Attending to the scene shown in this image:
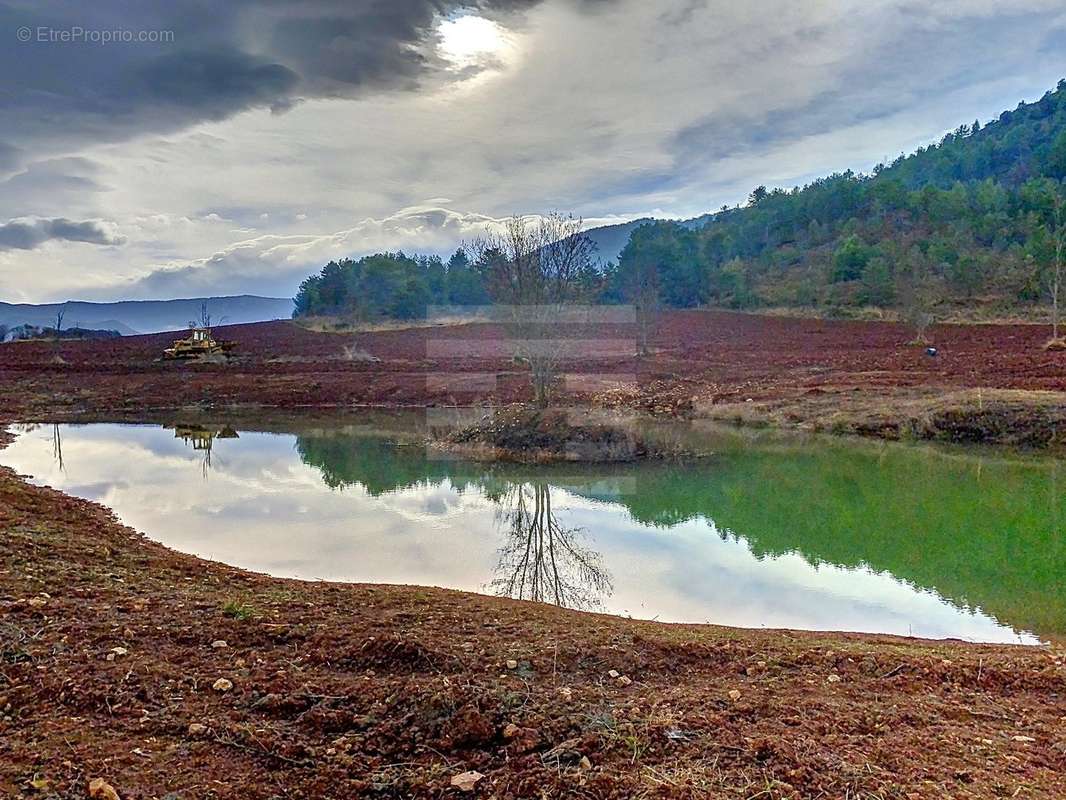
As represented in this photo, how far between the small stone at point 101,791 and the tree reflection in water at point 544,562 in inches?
229

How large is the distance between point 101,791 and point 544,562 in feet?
24.9

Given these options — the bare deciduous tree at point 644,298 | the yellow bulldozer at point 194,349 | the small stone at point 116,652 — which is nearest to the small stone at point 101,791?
the small stone at point 116,652

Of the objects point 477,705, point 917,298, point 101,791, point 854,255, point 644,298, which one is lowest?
point 477,705

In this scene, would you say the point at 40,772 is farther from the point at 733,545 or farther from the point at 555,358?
the point at 555,358

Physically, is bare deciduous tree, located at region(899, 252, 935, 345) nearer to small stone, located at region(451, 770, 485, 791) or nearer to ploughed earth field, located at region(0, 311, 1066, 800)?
ploughed earth field, located at region(0, 311, 1066, 800)

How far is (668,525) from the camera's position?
1166 centimetres

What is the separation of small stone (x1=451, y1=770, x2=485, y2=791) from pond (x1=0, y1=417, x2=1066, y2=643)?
5.04m

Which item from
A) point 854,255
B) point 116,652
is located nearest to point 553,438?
point 116,652

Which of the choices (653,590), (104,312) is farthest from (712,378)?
(104,312)

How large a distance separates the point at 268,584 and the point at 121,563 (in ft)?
5.20

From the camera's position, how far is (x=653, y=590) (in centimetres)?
865

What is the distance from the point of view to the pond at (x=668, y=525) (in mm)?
8359

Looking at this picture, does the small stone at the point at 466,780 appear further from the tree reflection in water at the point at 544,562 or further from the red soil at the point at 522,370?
the red soil at the point at 522,370

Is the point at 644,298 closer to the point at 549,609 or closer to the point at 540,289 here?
the point at 540,289
